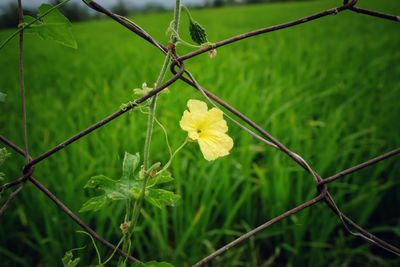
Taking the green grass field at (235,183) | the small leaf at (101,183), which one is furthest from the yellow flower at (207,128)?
the green grass field at (235,183)

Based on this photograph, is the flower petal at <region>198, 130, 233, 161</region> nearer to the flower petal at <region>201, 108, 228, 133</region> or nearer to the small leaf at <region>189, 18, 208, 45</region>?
the flower petal at <region>201, 108, 228, 133</region>

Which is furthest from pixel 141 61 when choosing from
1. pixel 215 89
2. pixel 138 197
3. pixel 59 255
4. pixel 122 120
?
pixel 138 197

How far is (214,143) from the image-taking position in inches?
16.8

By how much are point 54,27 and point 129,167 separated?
0.20 metres

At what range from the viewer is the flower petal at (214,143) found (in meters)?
0.42

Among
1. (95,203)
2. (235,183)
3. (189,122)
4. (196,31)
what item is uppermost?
(196,31)

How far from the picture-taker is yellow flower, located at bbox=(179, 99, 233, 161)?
1.38 ft

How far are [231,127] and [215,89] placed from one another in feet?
1.30

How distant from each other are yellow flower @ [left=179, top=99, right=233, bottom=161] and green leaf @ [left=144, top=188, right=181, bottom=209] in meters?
0.07

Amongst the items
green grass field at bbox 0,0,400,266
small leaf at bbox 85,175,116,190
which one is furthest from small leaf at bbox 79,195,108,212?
green grass field at bbox 0,0,400,266

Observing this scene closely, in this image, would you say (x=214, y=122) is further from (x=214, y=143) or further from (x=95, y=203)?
(x=95, y=203)

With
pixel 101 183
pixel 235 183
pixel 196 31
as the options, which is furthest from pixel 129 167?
pixel 235 183

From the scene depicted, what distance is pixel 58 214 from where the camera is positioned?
46.7 inches

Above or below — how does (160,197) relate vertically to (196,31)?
below
